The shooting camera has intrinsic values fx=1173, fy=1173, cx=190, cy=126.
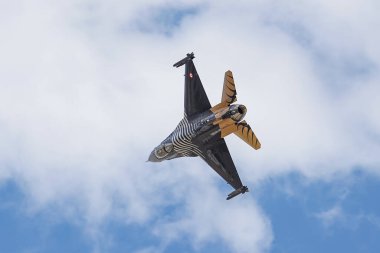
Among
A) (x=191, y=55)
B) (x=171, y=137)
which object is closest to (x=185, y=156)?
(x=171, y=137)

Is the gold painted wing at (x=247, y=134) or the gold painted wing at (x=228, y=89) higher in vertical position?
the gold painted wing at (x=228, y=89)

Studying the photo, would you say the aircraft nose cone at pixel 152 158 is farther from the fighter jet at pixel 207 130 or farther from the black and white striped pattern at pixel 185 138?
the black and white striped pattern at pixel 185 138

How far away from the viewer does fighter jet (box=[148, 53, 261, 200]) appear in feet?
601

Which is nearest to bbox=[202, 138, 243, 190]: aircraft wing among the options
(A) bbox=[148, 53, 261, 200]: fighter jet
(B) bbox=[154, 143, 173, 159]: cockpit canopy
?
(A) bbox=[148, 53, 261, 200]: fighter jet

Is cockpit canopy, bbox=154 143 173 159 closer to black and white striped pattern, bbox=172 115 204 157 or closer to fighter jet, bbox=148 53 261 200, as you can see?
fighter jet, bbox=148 53 261 200

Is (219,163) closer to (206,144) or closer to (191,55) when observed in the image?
(206,144)

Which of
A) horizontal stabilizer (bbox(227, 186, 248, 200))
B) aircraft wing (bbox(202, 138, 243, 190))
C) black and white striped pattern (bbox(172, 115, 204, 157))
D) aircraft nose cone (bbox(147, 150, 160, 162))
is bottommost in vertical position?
horizontal stabilizer (bbox(227, 186, 248, 200))

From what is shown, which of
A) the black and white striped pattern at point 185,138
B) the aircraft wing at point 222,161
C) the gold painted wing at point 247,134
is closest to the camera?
the gold painted wing at point 247,134

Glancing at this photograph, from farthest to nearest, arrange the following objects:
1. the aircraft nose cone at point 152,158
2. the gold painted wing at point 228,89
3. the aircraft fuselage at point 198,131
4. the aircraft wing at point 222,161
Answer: the aircraft nose cone at point 152,158, the aircraft wing at point 222,161, the aircraft fuselage at point 198,131, the gold painted wing at point 228,89

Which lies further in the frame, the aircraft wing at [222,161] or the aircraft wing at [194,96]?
the aircraft wing at [222,161]

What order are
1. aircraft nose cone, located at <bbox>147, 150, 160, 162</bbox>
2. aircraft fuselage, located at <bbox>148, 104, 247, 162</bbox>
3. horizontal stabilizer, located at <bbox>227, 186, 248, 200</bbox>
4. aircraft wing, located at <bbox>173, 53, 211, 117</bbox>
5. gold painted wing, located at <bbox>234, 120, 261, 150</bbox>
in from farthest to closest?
1. aircraft nose cone, located at <bbox>147, 150, 160, 162</bbox>
2. horizontal stabilizer, located at <bbox>227, 186, 248, 200</bbox>
3. aircraft wing, located at <bbox>173, 53, 211, 117</bbox>
4. gold painted wing, located at <bbox>234, 120, 261, 150</bbox>
5. aircraft fuselage, located at <bbox>148, 104, 247, 162</bbox>

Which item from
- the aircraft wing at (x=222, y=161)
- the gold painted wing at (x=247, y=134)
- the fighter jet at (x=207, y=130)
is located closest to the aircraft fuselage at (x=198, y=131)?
the fighter jet at (x=207, y=130)

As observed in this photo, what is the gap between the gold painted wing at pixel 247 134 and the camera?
7264 inches

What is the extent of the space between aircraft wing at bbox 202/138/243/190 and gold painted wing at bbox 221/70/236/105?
10.0m
